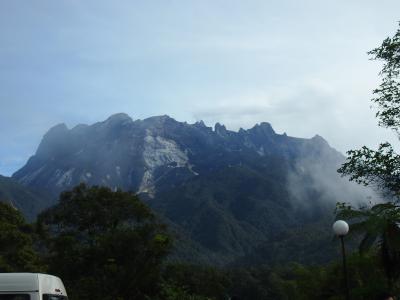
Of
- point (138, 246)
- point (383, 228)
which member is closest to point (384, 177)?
point (383, 228)

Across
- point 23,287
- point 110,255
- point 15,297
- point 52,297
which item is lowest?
point 52,297

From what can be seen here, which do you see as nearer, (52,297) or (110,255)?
(52,297)

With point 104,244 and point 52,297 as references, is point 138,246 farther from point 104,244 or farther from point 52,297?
point 52,297

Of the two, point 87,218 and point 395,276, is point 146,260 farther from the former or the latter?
point 395,276

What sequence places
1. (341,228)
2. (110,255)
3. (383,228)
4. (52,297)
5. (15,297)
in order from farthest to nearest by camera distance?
(110,255) < (383,228) < (341,228) < (52,297) < (15,297)

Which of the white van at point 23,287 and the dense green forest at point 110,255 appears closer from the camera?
the white van at point 23,287

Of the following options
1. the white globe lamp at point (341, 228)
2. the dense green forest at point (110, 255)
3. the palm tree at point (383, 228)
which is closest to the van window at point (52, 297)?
the white globe lamp at point (341, 228)

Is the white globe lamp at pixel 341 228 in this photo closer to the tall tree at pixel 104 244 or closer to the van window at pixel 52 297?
the van window at pixel 52 297

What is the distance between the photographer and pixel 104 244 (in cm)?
3644

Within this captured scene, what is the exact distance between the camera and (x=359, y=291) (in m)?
22.1

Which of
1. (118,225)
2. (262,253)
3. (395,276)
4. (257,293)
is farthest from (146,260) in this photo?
(262,253)

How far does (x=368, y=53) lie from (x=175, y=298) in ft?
50.4

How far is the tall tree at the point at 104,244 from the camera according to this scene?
111 feet

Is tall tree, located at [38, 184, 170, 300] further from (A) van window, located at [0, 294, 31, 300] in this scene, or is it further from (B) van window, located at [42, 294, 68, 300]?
(A) van window, located at [0, 294, 31, 300]
